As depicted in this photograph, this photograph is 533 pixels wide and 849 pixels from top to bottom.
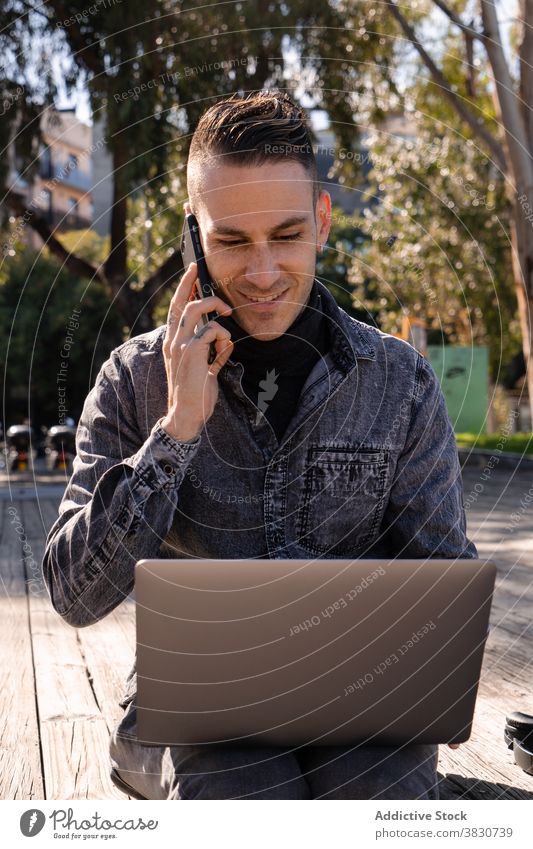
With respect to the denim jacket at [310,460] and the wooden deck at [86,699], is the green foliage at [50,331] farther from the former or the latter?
the denim jacket at [310,460]

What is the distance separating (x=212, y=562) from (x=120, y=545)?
13.0 inches

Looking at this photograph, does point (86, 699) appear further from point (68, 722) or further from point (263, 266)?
point (263, 266)

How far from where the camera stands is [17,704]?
11.0ft

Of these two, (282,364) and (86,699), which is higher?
(282,364)

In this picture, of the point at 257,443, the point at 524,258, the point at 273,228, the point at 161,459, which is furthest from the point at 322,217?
the point at 524,258

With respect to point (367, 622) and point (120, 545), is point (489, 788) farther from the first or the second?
point (120, 545)

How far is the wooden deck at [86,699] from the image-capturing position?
8.82ft

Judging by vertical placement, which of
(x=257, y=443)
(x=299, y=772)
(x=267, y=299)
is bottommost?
(x=299, y=772)

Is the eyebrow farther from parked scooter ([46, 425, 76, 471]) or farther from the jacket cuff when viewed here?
parked scooter ([46, 425, 76, 471])

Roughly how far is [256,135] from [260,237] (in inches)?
8.2

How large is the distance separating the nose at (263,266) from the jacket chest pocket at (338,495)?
0.39 m

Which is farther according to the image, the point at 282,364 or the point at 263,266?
the point at 282,364

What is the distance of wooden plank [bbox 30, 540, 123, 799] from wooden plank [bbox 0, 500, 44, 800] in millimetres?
29

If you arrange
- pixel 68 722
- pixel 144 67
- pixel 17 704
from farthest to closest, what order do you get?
pixel 144 67 → pixel 17 704 → pixel 68 722
